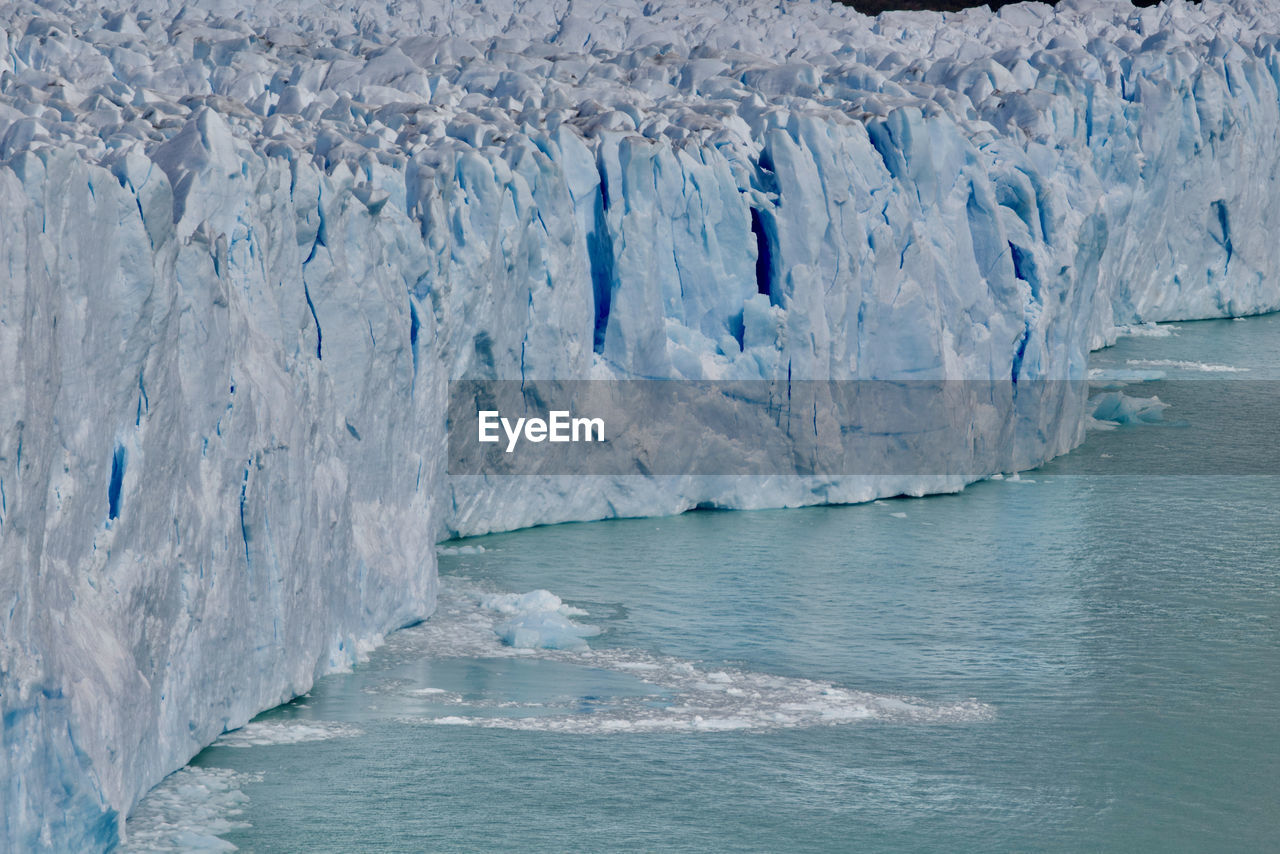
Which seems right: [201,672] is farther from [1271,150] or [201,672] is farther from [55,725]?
[1271,150]

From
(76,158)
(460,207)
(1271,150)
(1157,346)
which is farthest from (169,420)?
(1271,150)

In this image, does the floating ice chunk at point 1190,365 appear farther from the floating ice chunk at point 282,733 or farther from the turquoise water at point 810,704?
the floating ice chunk at point 282,733

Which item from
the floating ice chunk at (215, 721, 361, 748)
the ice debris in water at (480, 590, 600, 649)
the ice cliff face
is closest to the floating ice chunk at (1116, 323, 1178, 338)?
the ice cliff face

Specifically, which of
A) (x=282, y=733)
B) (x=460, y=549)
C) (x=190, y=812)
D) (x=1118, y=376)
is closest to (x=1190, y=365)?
(x=1118, y=376)

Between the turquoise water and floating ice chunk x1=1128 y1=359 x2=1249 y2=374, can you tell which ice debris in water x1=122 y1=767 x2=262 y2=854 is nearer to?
the turquoise water

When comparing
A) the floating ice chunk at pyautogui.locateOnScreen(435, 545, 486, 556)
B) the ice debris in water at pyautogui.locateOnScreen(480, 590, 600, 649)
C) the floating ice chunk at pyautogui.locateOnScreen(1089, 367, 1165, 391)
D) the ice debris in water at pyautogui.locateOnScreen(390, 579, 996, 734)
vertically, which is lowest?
the ice debris in water at pyautogui.locateOnScreen(390, 579, 996, 734)

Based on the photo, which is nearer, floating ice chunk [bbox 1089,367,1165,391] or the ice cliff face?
the ice cliff face

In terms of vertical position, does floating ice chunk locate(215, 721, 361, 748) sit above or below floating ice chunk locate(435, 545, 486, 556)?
below
